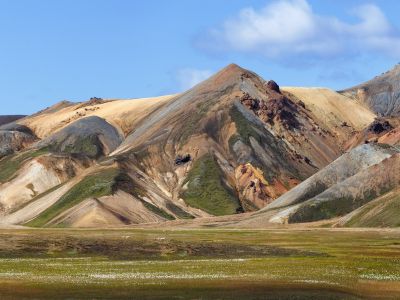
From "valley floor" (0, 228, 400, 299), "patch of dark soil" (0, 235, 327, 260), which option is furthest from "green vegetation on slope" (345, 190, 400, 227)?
"patch of dark soil" (0, 235, 327, 260)

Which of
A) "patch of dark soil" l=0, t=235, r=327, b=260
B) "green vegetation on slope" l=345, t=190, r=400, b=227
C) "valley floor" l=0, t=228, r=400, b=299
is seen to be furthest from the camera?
"green vegetation on slope" l=345, t=190, r=400, b=227

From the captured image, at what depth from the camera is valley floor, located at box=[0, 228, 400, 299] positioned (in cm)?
5997

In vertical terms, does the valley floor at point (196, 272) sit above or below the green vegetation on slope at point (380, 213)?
above

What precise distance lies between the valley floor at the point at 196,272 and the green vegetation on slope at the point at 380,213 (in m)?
66.8

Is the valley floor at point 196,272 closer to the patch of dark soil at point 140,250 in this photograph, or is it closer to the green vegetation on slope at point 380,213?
the patch of dark soil at point 140,250

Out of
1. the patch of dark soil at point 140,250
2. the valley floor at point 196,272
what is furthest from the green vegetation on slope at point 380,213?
the patch of dark soil at point 140,250

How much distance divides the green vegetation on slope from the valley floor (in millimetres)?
66820

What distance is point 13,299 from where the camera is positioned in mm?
56062

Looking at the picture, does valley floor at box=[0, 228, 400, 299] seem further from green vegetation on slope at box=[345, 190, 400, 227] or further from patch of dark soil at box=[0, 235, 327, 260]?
green vegetation on slope at box=[345, 190, 400, 227]

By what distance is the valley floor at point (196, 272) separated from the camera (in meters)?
60.0

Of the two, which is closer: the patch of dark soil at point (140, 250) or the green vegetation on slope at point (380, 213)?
the patch of dark soil at point (140, 250)

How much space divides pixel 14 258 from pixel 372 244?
5491 centimetres

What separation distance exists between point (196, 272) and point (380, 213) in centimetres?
12068

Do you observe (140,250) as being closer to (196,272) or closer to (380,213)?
(196,272)
